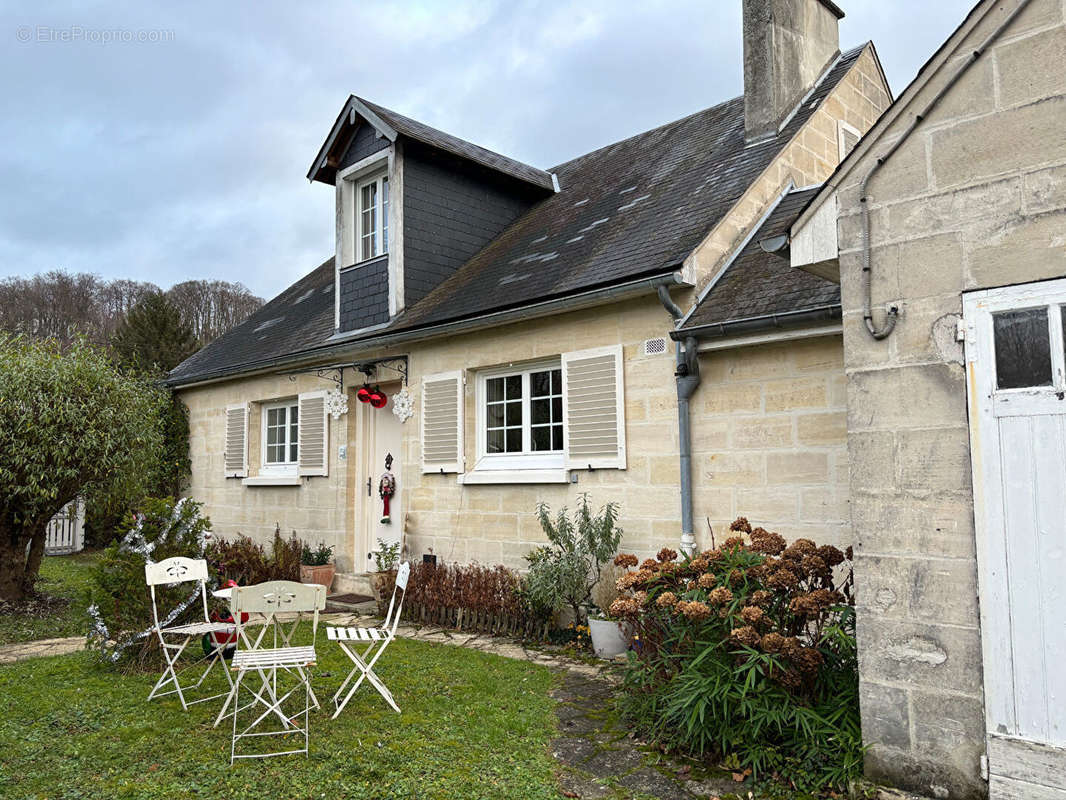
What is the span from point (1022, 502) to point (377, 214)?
30.1 ft

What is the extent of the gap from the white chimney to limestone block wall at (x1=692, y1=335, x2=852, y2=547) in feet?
12.3

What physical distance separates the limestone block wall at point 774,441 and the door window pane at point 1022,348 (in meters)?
2.53

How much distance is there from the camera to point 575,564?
6789 millimetres

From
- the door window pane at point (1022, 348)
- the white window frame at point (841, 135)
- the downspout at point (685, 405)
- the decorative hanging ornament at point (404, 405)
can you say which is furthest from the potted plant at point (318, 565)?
the door window pane at point (1022, 348)

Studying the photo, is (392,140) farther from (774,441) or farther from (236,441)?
(774,441)

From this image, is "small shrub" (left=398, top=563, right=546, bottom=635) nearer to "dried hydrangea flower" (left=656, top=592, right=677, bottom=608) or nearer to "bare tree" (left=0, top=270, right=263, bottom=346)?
"dried hydrangea flower" (left=656, top=592, right=677, bottom=608)

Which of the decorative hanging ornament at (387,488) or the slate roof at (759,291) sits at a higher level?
the slate roof at (759,291)

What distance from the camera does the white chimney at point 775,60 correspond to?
8.69m

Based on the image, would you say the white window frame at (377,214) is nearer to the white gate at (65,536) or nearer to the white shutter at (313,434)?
the white shutter at (313,434)

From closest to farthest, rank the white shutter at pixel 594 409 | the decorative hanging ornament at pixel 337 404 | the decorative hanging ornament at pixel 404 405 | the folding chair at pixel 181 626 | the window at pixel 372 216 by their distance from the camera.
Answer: the folding chair at pixel 181 626 → the white shutter at pixel 594 409 → the decorative hanging ornament at pixel 404 405 → the decorative hanging ornament at pixel 337 404 → the window at pixel 372 216

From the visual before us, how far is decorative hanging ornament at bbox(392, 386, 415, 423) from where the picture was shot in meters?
9.41

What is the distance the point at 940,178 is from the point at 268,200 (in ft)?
199

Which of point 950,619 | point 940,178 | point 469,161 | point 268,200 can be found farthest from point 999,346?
point 268,200

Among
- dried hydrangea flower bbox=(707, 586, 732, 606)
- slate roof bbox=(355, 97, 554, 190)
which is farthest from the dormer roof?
dried hydrangea flower bbox=(707, 586, 732, 606)
